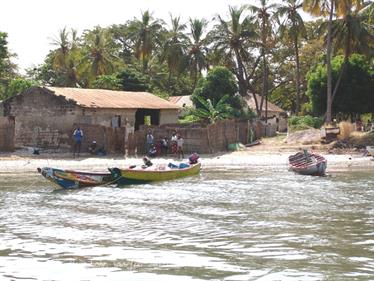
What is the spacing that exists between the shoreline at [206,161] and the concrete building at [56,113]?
2554 mm

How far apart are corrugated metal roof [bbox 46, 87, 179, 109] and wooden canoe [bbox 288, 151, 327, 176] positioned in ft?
42.8

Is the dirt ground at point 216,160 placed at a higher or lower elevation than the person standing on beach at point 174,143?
lower

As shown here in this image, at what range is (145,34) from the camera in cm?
6569

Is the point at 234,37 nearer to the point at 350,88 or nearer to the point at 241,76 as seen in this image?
the point at 241,76

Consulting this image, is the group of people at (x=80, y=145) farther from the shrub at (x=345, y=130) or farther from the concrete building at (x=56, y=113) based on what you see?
the shrub at (x=345, y=130)

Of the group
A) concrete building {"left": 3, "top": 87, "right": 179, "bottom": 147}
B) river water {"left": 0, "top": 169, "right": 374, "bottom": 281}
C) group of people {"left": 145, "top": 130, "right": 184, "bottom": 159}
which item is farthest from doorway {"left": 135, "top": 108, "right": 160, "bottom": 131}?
river water {"left": 0, "top": 169, "right": 374, "bottom": 281}

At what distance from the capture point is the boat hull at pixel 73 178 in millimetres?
23484

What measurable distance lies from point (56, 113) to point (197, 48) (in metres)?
A: 29.8

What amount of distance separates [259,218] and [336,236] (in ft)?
10.1

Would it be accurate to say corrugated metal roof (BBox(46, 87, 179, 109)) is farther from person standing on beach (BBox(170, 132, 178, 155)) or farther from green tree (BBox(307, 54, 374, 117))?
green tree (BBox(307, 54, 374, 117))

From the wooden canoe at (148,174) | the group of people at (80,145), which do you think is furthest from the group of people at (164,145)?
the wooden canoe at (148,174)

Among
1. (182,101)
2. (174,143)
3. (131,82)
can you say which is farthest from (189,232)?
(182,101)

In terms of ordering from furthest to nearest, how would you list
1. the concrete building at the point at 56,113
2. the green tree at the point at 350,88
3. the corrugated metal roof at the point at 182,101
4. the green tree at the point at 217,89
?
the corrugated metal roof at the point at 182,101 → the green tree at the point at 217,89 → the green tree at the point at 350,88 → the concrete building at the point at 56,113

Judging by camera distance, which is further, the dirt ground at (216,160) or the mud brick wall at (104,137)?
the mud brick wall at (104,137)
